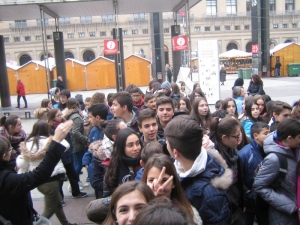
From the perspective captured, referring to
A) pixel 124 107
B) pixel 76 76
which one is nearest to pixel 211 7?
pixel 76 76

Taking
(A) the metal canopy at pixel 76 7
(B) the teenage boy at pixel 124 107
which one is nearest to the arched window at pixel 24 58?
(A) the metal canopy at pixel 76 7

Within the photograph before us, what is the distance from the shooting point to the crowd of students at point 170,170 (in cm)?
185

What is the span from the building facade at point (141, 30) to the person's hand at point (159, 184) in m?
46.6

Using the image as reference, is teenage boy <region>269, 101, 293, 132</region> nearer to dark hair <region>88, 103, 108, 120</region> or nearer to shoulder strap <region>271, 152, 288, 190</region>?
shoulder strap <region>271, 152, 288, 190</region>

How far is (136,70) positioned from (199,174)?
2663 centimetres

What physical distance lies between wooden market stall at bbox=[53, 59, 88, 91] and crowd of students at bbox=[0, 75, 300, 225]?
2309 cm

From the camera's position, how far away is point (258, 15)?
29812mm

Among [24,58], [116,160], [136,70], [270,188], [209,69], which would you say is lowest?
[270,188]

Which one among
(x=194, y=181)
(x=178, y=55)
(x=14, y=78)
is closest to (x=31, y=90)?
(x=14, y=78)

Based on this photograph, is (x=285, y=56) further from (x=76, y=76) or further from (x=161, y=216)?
(x=161, y=216)

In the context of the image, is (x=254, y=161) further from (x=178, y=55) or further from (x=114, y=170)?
(x=178, y=55)

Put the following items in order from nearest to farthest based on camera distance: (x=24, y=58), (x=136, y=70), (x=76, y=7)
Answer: (x=76, y=7), (x=136, y=70), (x=24, y=58)

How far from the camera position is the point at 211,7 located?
55.6 metres

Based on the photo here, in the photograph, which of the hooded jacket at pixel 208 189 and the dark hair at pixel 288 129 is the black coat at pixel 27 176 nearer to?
the hooded jacket at pixel 208 189
